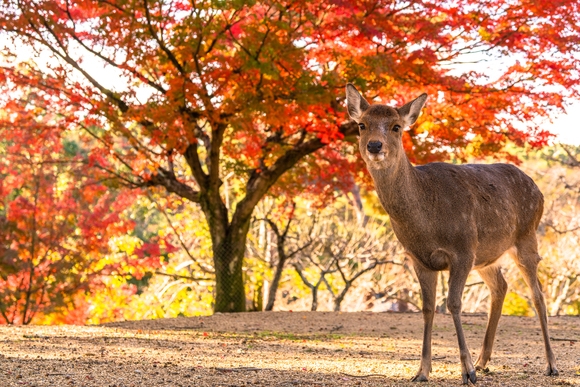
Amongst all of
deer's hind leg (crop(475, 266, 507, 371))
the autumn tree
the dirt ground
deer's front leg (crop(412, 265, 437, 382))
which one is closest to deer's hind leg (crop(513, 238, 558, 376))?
deer's hind leg (crop(475, 266, 507, 371))

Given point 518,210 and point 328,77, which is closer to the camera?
point 518,210

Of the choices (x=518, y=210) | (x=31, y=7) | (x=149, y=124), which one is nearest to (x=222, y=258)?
(x=149, y=124)

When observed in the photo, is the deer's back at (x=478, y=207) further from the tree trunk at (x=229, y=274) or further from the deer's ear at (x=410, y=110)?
the tree trunk at (x=229, y=274)

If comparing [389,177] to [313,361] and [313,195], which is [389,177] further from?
[313,195]

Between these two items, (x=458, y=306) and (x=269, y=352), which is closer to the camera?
(x=458, y=306)

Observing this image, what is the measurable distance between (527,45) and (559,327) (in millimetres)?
4413

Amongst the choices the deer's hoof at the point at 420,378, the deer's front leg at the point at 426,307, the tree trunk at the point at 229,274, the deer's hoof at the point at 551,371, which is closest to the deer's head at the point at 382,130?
the deer's front leg at the point at 426,307

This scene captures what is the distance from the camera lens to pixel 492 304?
22.5 feet

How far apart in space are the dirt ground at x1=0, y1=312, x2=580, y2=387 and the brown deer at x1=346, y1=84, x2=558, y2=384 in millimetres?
674

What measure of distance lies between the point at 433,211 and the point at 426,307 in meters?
0.80

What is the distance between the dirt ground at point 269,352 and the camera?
5992 mm

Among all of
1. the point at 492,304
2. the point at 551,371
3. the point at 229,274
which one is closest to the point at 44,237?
the point at 229,274

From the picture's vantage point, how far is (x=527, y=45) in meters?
11.9

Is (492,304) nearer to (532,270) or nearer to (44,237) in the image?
(532,270)
